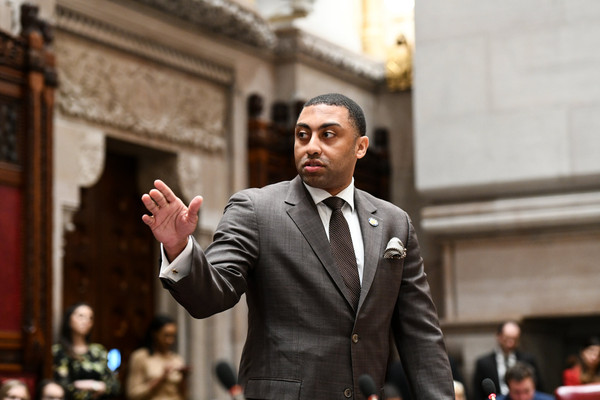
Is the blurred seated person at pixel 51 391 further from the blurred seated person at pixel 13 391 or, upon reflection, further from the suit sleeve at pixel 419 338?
the suit sleeve at pixel 419 338

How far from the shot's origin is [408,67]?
13164 millimetres

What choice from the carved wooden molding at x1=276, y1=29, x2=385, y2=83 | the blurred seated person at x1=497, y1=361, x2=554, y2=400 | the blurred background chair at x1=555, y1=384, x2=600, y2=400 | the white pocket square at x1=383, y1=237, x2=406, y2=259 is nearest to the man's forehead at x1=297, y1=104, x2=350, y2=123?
the white pocket square at x1=383, y1=237, x2=406, y2=259

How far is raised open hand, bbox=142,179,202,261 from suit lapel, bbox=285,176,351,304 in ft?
1.68

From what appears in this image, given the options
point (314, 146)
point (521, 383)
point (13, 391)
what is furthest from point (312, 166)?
point (521, 383)

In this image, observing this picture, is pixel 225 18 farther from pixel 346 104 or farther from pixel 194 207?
pixel 194 207

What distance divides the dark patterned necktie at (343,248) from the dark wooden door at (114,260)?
22.2 ft

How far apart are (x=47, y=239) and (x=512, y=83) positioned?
442 cm

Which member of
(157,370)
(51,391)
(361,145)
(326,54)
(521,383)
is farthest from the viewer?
(326,54)

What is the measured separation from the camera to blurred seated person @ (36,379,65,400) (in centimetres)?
738

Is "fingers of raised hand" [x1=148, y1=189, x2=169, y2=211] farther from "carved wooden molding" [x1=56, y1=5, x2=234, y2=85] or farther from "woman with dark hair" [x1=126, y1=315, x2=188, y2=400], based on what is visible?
"carved wooden molding" [x1=56, y1=5, x2=234, y2=85]

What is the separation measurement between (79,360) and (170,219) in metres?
5.53

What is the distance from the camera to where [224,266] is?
3033 millimetres

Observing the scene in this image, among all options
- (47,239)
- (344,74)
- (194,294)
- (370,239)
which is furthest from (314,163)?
(344,74)

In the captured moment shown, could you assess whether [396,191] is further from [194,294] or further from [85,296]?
[194,294]
